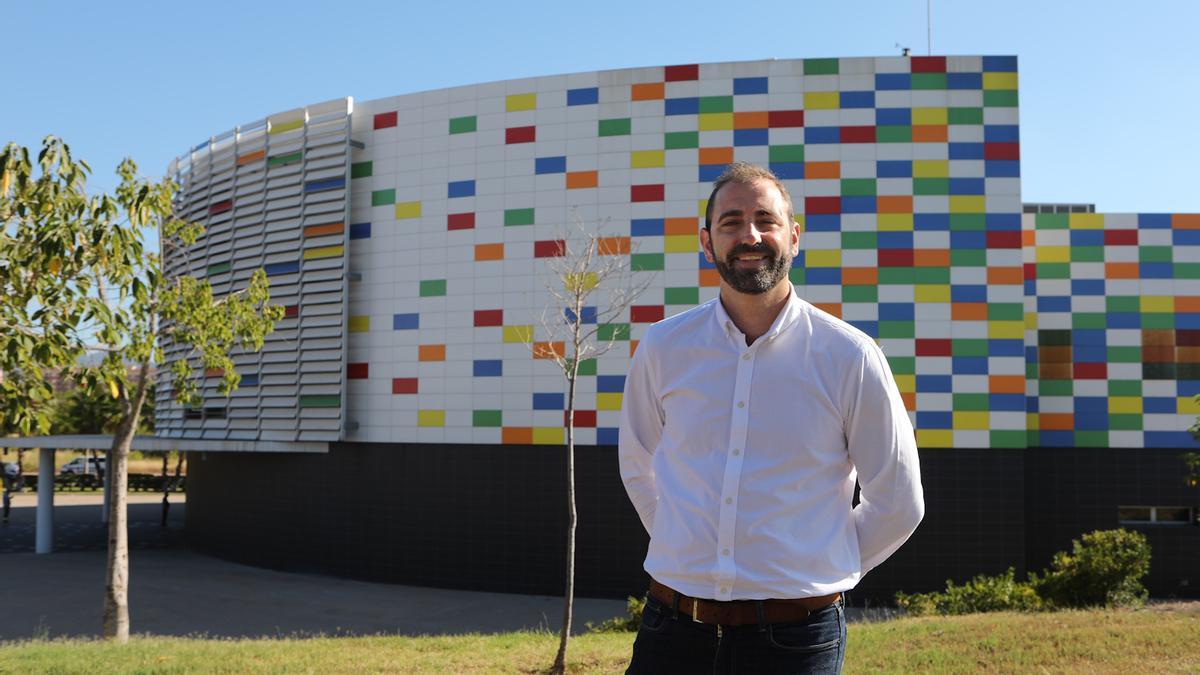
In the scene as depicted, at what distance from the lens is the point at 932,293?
51.3ft

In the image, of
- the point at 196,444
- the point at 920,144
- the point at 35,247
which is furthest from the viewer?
the point at 196,444

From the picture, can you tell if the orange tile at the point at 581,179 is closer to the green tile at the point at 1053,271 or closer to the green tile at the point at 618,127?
the green tile at the point at 618,127

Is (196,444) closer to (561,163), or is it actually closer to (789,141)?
(561,163)

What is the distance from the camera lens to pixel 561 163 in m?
16.7

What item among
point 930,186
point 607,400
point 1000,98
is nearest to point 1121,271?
point 1000,98

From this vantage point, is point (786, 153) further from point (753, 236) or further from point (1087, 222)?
point (753, 236)

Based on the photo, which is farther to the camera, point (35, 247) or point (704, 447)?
point (35, 247)

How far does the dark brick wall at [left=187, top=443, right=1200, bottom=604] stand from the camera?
50.4 ft

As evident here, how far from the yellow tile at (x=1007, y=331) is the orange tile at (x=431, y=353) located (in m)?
9.28

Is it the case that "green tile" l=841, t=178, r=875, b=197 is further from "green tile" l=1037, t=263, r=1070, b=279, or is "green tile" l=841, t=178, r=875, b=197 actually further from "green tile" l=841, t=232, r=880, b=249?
→ "green tile" l=1037, t=263, r=1070, b=279

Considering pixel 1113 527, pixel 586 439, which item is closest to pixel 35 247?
pixel 586 439

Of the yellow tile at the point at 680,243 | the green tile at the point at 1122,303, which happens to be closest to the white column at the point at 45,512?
the yellow tile at the point at 680,243

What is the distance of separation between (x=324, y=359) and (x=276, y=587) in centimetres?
425

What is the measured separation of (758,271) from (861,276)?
13820 mm
